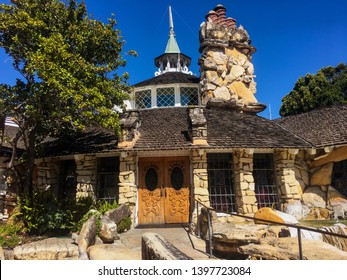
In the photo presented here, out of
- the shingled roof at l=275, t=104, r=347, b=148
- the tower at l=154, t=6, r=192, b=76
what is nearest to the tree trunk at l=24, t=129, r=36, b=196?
the shingled roof at l=275, t=104, r=347, b=148

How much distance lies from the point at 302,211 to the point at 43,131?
11657 millimetres

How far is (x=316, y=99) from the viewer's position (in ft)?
85.4

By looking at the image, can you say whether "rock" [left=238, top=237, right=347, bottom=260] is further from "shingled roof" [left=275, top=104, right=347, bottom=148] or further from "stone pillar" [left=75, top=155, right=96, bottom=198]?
"stone pillar" [left=75, top=155, right=96, bottom=198]

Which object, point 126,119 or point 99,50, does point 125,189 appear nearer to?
point 126,119

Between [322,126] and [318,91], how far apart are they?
1498cm

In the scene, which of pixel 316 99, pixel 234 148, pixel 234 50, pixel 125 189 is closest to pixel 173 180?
pixel 125 189

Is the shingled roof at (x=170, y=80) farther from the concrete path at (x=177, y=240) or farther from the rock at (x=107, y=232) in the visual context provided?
the rock at (x=107, y=232)

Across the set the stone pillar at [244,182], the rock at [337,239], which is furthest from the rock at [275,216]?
the rock at [337,239]

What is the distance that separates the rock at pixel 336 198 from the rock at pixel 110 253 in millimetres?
8998

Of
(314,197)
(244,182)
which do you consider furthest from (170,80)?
(314,197)

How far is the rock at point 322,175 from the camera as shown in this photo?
1176 cm

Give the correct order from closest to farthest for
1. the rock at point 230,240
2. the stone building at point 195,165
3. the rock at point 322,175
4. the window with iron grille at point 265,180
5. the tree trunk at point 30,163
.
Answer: the rock at point 230,240
the tree trunk at point 30,163
the stone building at point 195,165
the rock at point 322,175
the window with iron grille at point 265,180

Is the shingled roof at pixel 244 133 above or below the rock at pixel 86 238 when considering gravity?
above

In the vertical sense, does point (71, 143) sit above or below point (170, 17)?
below
